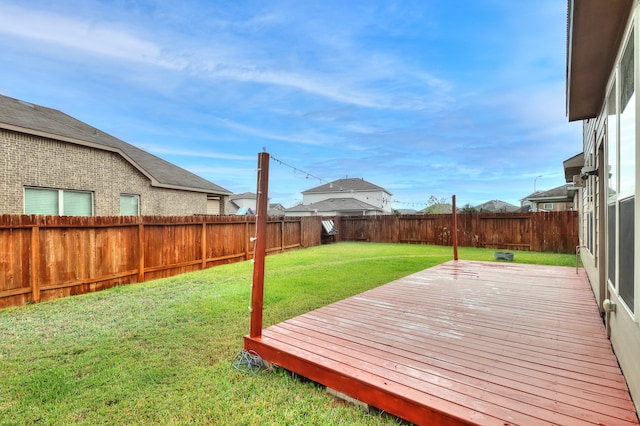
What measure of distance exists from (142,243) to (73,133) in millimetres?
5730

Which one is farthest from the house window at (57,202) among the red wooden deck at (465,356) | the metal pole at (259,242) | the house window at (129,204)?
the red wooden deck at (465,356)

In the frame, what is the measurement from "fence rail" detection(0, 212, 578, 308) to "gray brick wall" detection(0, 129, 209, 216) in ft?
12.9

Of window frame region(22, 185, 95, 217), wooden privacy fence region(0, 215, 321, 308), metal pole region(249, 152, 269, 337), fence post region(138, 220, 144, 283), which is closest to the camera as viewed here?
metal pole region(249, 152, 269, 337)

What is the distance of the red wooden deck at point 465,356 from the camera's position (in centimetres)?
183

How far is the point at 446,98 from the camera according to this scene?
1680 cm

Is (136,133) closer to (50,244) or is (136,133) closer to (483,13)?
(50,244)

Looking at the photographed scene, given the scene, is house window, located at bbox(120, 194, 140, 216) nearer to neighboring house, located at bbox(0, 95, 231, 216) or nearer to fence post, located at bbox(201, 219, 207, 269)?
neighboring house, located at bbox(0, 95, 231, 216)

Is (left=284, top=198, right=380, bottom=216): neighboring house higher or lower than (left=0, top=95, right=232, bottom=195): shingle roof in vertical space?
lower

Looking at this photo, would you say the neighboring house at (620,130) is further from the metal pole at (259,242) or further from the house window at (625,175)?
the metal pole at (259,242)

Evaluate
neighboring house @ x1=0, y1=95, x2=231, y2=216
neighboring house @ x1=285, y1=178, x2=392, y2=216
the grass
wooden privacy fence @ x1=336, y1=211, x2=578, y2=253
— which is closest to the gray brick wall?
neighboring house @ x1=0, y1=95, x2=231, y2=216

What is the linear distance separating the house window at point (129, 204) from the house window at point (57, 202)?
1322 mm

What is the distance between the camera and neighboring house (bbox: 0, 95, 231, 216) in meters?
7.93

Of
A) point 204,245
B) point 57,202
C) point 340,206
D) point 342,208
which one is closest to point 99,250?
point 204,245

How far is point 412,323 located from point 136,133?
20486 mm
